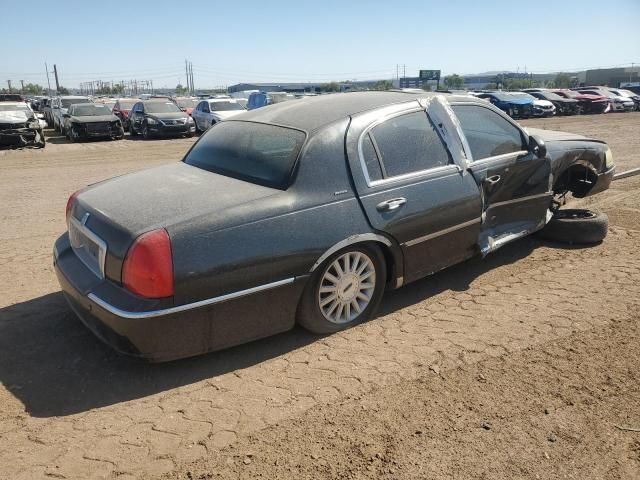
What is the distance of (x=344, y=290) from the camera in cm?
370

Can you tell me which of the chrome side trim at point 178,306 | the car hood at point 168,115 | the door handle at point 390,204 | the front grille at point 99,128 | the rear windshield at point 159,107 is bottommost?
the front grille at point 99,128

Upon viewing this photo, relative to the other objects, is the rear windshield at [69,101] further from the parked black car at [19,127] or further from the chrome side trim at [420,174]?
the chrome side trim at [420,174]

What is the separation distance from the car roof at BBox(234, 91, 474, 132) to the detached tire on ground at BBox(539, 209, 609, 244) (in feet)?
6.14

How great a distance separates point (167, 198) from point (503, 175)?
2913mm

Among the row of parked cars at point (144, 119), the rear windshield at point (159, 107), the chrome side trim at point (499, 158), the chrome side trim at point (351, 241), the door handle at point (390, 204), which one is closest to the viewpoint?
the chrome side trim at point (351, 241)

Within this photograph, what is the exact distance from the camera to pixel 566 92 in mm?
33125

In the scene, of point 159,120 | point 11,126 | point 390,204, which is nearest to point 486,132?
point 390,204

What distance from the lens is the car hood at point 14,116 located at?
16312 mm

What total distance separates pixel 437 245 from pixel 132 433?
101 inches

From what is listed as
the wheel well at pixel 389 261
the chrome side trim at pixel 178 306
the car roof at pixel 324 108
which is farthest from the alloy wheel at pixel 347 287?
the car roof at pixel 324 108

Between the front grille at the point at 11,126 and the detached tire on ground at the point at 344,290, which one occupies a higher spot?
the front grille at the point at 11,126

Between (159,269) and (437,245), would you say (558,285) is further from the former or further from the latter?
(159,269)

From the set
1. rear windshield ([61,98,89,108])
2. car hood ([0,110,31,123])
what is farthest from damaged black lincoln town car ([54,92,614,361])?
rear windshield ([61,98,89,108])

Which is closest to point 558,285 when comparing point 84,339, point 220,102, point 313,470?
point 313,470
